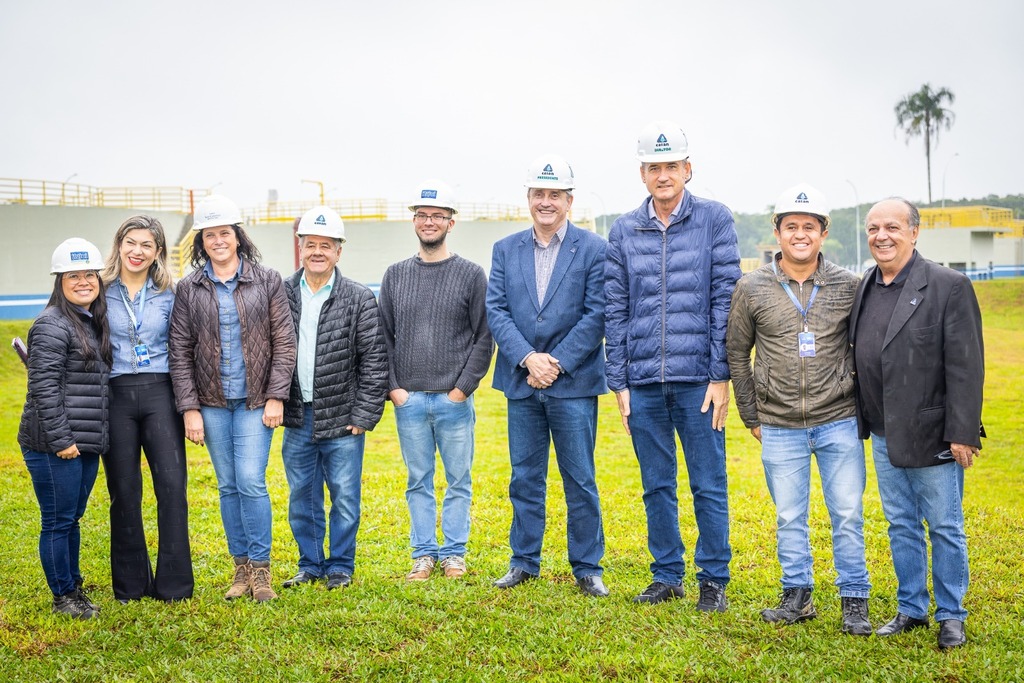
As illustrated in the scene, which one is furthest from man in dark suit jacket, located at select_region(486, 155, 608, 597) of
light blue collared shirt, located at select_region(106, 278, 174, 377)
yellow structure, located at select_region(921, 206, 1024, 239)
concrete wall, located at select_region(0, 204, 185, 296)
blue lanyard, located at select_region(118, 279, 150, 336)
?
yellow structure, located at select_region(921, 206, 1024, 239)

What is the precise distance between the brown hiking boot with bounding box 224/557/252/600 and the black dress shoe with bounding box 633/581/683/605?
243cm

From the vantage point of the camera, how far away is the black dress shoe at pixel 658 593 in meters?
5.44

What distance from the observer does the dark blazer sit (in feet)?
15.0

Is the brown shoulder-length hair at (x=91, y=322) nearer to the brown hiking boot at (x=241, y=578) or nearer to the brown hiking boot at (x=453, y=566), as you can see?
the brown hiking boot at (x=241, y=578)

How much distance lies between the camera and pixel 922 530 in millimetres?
4938

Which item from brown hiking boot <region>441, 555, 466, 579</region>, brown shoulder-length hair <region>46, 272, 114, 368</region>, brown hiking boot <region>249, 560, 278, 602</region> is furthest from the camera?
brown hiking boot <region>441, 555, 466, 579</region>

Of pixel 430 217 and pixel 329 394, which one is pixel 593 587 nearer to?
pixel 329 394

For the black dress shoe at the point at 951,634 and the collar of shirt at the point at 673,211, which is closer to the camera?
the black dress shoe at the point at 951,634

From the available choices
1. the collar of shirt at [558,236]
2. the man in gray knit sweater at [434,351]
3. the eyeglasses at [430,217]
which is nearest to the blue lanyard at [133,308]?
the man in gray knit sweater at [434,351]

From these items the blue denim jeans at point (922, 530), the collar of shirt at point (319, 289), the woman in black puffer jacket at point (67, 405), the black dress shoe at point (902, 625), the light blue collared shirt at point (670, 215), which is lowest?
the black dress shoe at point (902, 625)

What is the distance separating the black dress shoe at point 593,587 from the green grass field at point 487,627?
0.07m

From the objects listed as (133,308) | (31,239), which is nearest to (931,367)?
(133,308)

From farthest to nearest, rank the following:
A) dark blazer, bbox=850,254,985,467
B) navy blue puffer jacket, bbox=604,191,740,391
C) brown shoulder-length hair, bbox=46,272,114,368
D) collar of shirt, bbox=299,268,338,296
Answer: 1. collar of shirt, bbox=299,268,338,296
2. brown shoulder-length hair, bbox=46,272,114,368
3. navy blue puffer jacket, bbox=604,191,740,391
4. dark blazer, bbox=850,254,985,467

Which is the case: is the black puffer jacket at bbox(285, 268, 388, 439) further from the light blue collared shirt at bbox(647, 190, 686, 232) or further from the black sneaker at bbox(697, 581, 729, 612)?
the black sneaker at bbox(697, 581, 729, 612)
